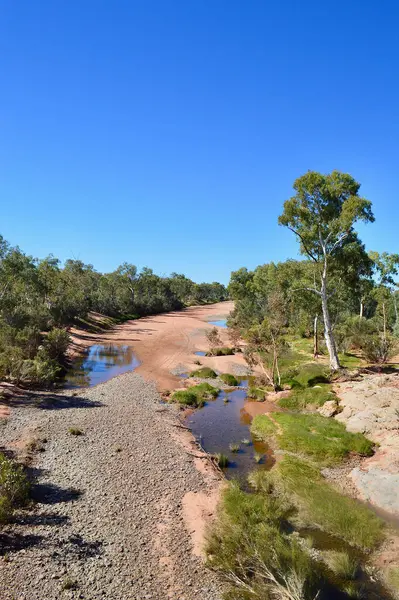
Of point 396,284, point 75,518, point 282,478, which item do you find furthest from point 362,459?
point 396,284

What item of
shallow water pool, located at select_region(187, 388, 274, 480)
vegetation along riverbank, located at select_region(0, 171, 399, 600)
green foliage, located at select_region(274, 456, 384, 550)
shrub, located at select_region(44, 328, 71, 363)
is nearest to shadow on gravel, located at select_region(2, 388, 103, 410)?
vegetation along riverbank, located at select_region(0, 171, 399, 600)

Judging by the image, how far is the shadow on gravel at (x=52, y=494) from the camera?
1436 centimetres

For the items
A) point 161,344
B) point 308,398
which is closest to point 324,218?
point 308,398

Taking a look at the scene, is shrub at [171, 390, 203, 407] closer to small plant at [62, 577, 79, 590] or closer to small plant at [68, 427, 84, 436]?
small plant at [68, 427, 84, 436]

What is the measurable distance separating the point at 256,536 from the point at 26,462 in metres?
12.4

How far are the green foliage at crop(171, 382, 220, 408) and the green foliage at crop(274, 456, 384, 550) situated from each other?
1303cm

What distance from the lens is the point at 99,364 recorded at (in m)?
45.7

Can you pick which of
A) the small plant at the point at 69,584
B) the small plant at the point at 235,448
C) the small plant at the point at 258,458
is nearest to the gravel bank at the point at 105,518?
the small plant at the point at 69,584

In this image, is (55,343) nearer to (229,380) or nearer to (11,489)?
(229,380)

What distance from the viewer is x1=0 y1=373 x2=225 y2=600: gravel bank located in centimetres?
1032

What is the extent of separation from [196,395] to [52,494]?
57.7 ft

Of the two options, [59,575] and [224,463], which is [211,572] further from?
[224,463]

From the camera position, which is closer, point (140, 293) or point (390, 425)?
point (390, 425)

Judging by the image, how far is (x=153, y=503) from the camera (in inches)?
582
